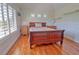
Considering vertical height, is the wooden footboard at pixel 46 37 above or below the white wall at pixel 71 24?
below

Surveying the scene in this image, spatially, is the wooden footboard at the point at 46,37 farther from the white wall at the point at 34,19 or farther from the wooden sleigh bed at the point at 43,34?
the white wall at the point at 34,19

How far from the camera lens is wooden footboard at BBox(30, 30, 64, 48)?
3.91 meters

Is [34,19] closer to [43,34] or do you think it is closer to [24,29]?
[24,29]

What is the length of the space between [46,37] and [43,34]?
0.60 feet

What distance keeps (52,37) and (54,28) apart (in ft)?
1.27

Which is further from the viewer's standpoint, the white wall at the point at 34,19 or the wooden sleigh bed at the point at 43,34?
the wooden sleigh bed at the point at 43,34

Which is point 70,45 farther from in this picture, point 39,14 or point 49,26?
point 39,14

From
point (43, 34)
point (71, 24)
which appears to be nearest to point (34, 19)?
point (43, 34)

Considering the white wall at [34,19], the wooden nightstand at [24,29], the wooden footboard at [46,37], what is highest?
the white wall at [34,19]

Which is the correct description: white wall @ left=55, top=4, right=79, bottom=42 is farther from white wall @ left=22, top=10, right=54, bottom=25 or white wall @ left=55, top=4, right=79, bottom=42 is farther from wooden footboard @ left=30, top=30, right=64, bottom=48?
white wall @ left=22, top=10, right=54, bottom=25

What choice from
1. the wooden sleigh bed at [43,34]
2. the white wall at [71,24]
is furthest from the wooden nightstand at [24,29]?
the white wall at [71,24]

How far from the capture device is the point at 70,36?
165 inches

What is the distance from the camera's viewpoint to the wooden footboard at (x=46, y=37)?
12.8 ft
